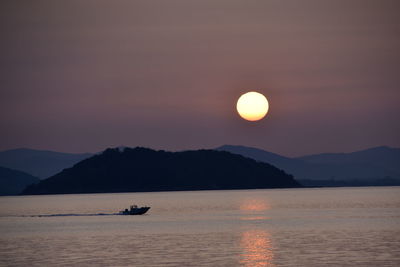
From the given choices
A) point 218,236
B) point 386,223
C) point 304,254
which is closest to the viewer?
point 304,254

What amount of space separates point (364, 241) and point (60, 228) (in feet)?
244

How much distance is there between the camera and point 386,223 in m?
150

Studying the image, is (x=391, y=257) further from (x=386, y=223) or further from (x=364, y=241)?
(x=386, y=223)

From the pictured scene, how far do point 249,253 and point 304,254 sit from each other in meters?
7.93

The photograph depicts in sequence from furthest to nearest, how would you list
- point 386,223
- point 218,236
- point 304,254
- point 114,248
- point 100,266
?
point 386,223 < point 218,236 < point 114,248 < point 304,254 < point 100,266

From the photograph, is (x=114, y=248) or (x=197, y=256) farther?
(x=114, y=248)

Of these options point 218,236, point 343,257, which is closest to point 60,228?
point 218,236

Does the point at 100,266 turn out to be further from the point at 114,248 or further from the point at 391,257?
the point at 391,257

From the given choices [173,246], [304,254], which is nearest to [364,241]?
[304,254]

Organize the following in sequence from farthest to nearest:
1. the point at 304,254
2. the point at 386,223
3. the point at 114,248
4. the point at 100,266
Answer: the point at 386,223
the point at 114,248
the point at 304,254
the point at 100,266

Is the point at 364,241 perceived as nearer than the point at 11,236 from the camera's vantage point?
Yes

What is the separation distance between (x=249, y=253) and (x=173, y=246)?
45.9 feet

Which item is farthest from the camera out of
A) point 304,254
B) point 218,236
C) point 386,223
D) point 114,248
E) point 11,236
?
point 386,223

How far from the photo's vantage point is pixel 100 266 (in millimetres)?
81062
